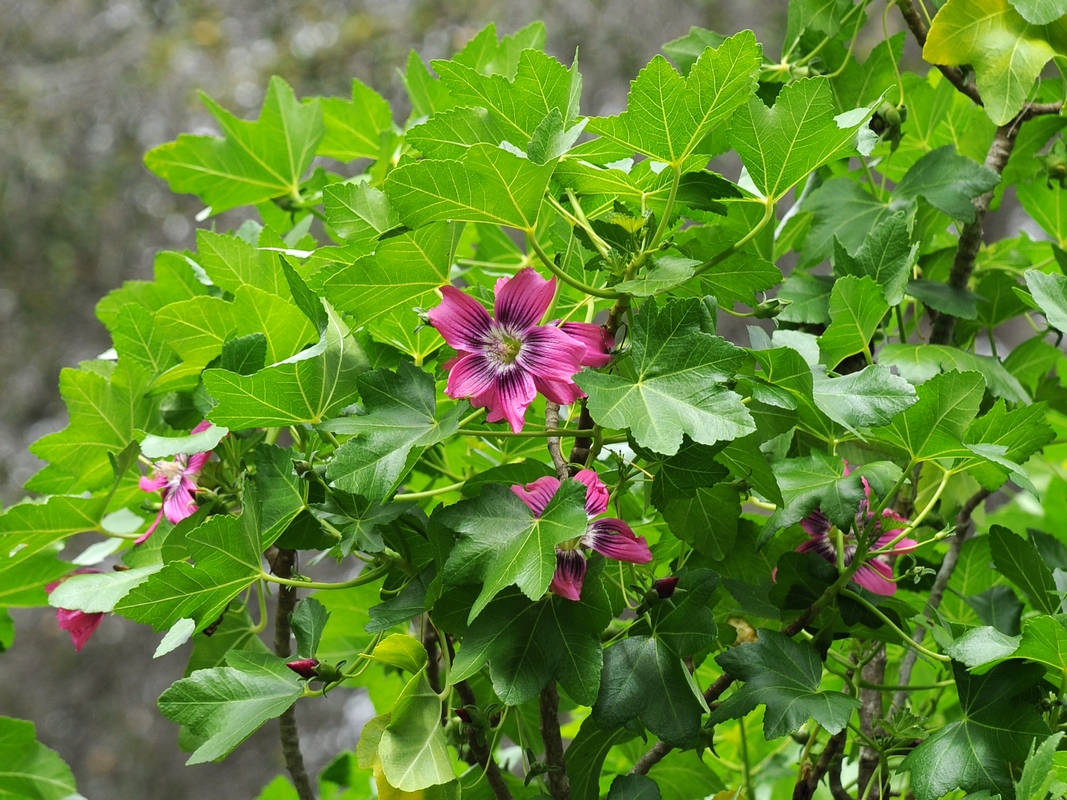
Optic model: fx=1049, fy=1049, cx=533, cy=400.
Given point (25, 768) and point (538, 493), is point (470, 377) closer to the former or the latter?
point (538, 493)

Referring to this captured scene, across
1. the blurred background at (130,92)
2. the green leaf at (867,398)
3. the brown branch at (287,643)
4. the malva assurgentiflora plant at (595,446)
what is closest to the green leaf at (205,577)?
the malva assurgentiflora plant at (595,446)

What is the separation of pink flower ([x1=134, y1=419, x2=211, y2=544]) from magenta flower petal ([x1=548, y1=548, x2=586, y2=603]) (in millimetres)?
254

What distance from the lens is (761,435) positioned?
1.90 ft

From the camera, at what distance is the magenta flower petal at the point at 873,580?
2.14 feet

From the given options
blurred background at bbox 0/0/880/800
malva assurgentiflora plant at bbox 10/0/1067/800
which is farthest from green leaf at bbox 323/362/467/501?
blurred background at bbox 0/0/880/800

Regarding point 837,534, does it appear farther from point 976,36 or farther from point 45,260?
point 45,260

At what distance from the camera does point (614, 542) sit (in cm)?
60

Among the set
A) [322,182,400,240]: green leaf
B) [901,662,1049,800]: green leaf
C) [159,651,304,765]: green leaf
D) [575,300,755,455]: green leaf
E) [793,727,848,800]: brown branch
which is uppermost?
[322,182,400,240]: green leaf

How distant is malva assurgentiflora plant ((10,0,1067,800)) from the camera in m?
0.53

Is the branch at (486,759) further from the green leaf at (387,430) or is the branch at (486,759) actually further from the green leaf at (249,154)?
the green leaf at (249,154)

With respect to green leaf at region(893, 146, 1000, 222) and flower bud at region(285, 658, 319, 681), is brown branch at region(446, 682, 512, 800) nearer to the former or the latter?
flower bud at region(285, 658, 319, 681)

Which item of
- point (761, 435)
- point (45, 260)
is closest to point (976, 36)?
point (761, 435)

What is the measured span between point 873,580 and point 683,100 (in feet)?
1.07

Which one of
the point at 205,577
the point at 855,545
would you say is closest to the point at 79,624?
the point at 205,577
